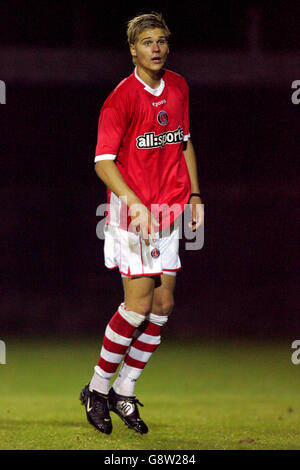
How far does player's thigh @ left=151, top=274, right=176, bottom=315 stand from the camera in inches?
164

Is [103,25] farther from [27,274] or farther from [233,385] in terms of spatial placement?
[233,385]

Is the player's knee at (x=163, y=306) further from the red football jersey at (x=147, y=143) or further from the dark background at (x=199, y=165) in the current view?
the dark background at (x=199, y=165)

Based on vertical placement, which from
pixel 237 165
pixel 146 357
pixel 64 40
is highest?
pixel 64 40

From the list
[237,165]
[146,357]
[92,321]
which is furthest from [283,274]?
[146,357]

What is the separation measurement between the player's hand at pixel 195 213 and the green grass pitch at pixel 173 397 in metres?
0.97

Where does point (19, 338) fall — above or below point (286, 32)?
below

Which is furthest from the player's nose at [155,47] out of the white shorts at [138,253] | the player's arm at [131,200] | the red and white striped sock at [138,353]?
the red and white striped sock at [138,353]

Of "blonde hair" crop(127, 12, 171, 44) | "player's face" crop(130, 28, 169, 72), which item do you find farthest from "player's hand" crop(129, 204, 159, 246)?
"blonde hair" crop(127, 12, 171, 44)

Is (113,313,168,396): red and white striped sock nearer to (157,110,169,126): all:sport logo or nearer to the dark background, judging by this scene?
(157,110,169,126): all:sport logo

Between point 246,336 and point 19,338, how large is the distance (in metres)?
1.77

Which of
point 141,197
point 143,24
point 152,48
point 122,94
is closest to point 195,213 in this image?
point 141,197

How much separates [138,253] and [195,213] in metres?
0.39

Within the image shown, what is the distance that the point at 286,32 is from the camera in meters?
7.94

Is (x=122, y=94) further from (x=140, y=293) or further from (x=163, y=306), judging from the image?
(x=163, y=306)
